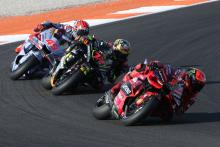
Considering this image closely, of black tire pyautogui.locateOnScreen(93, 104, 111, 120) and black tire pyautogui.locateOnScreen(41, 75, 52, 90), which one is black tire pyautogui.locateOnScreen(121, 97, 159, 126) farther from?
black tire pyautogui.locateOnScreen(41, 75, 52, 90)

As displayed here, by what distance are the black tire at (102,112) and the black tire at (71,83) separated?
1438 mm

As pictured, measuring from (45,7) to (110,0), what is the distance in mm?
2673

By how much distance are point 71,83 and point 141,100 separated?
7.73 feet

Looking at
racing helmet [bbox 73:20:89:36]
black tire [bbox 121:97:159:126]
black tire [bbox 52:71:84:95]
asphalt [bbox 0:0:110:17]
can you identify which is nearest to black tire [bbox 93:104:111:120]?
black tire [bbox 121:97:159:126]

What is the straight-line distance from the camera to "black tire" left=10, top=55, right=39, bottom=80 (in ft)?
47.9

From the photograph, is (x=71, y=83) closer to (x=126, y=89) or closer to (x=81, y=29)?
(x=81, y=29)

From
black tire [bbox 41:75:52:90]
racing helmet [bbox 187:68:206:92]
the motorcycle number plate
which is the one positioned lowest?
black tire [bbox 41:75:52:90]

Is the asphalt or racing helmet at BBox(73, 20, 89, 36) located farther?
the asphalt

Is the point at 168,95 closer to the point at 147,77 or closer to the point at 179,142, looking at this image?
the point at 147,77

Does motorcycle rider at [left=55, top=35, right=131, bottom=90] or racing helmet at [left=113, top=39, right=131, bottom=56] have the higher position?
racing helmet at [left=113, top=39, right=131, bottom=56]

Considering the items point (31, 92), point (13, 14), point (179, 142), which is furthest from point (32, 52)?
point (13, 14)

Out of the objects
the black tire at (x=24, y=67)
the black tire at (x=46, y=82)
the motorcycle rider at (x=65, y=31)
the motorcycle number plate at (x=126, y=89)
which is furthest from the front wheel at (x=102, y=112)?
the black tire at (x=24, y=67)

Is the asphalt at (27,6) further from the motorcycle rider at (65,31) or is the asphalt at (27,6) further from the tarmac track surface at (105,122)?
the motorcycle rider at (65,31)

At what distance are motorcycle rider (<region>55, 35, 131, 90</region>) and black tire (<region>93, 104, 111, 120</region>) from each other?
1.66m
